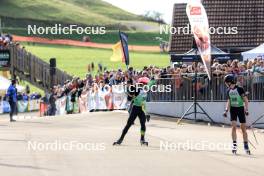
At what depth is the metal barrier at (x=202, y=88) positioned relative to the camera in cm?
2692

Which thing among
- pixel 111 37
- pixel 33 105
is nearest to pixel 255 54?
pixel 33 105

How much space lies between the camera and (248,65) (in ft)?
88.1

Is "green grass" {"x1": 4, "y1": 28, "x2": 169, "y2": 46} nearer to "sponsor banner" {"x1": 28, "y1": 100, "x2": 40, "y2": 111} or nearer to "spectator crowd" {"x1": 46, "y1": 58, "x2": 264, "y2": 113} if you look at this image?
"sponsor banner" {"x1": 28, "y1": 100, "x2": 40, "y2": 111}

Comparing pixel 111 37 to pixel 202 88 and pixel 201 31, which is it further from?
pixel 201 31

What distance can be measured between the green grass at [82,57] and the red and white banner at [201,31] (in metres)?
38.6

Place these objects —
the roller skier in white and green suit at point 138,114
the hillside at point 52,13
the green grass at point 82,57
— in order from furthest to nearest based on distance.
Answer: the hillside at point 52,13
the green grass at point 82,57
the roller skier in white and green suit at point 138,114

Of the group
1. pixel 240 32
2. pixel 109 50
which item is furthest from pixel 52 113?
pixel 109 50

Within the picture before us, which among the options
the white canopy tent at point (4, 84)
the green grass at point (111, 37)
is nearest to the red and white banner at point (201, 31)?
the white canopy tent at point (4, 84)

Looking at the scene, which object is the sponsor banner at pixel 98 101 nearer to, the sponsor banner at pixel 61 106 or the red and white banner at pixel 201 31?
the sponsor banner at pixel 61 106

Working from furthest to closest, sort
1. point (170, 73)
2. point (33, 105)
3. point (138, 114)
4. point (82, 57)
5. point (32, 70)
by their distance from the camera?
1. point (82, 57)
2. point (33, 105)
3. point (32, 70)
4. point (170, 73)
5. point (138, 114)

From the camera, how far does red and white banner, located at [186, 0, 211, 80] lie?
83.8 ft

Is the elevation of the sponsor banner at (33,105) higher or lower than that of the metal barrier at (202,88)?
lower

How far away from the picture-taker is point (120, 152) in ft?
58.5

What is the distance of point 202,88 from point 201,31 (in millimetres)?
3023
